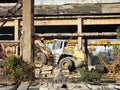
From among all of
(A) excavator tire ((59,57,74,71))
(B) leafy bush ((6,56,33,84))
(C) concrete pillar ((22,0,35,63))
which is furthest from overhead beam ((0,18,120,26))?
(B) leafy bush ((6,56,33,84))

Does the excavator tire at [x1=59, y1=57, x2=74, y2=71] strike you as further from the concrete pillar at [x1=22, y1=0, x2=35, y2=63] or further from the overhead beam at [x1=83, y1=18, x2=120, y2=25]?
the concrete pillar at [x1=22, y1=0, x2=35, y2=63]

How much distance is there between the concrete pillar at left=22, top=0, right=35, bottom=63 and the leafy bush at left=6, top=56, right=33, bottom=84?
0.73ft

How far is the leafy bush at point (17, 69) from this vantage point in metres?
9.56

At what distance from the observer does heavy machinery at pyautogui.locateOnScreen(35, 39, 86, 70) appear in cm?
2902

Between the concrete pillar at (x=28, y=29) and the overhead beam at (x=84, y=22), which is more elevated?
the concrete pillar at (x=28, y=29)

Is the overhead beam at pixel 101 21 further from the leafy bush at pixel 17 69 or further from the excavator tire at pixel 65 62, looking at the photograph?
the leafy bush at pixel 17 69

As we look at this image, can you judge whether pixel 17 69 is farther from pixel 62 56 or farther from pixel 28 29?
pixel 62 56

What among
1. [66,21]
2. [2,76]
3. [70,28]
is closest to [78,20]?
[66,21]

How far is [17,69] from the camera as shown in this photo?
962 centimetres

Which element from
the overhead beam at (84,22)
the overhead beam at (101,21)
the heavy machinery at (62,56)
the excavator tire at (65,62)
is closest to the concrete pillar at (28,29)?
the heavy machinery at (62,56)

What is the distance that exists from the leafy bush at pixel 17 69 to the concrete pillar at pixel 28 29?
223mm

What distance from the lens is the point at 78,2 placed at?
4022 centimetres

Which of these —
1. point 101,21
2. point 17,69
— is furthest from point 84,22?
point 17,69

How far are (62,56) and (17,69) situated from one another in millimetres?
20728
